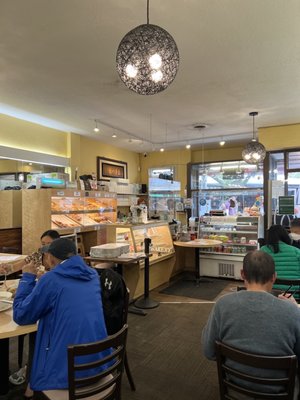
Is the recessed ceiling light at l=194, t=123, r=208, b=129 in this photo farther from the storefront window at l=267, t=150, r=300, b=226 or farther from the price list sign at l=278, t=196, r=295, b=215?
the price list sign at l=278, t=196, r=295, b=215

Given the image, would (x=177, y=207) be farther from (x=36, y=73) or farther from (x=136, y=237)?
(x=36, y=73)

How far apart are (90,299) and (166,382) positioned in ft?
5.15

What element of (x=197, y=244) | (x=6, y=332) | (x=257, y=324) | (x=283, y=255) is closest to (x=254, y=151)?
(x=197, y=244)

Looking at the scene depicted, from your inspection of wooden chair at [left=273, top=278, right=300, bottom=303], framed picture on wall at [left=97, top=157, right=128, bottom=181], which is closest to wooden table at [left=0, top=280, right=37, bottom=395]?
wooden chair at [left=273, top=278, right=300, bottom=303]

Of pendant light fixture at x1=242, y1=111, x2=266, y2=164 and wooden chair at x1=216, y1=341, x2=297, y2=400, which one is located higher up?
pendant light fixture at x1=242, y1=111, x2=266, y2=164

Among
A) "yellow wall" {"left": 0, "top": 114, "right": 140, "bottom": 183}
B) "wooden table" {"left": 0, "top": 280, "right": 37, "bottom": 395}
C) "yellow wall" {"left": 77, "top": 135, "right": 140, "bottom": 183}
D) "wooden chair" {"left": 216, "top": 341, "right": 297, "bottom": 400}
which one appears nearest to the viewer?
"wooden chair" {"left": 216, "top": 341, "right": 297, "bottom": 400}

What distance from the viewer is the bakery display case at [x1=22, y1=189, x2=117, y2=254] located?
5.22 metres

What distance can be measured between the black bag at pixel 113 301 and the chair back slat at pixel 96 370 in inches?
17.4

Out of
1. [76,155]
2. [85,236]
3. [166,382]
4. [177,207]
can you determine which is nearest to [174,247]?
[85,236]

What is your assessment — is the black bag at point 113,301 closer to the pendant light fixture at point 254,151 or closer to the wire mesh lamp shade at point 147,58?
the wire mesh lamp shade at point 147,58

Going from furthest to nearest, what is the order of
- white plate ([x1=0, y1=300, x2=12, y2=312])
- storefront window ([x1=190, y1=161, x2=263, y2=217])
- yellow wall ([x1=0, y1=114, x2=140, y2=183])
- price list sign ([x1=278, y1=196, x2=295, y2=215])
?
storefront window ([x1=190, y1=161, x2=263, y2=217])
price list sign ([x1=278, y1=196, x2=295, y2=215])
yellow wall ([x1=0, y1=114, x2=140, y2=183])
white plate ([x1=0, y1=300, x2=12, y2=312])

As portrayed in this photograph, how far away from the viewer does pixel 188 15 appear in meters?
2.77

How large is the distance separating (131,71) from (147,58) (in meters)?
0.16

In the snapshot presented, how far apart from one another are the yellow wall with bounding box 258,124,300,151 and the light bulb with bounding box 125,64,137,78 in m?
5.07
